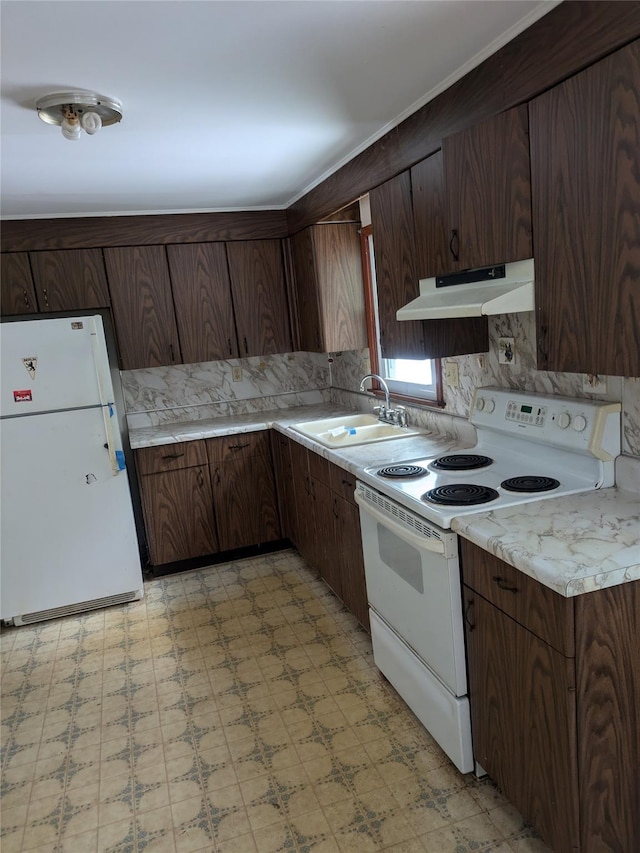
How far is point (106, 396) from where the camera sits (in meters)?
3.43

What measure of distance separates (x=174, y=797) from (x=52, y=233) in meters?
3.12

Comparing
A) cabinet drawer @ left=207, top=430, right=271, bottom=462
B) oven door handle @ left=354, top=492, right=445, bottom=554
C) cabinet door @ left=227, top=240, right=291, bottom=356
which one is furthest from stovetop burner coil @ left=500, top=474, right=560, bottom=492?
cabinet door @ left=227, top=240, right=291, bottom=356

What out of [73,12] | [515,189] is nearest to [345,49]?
[515,189]

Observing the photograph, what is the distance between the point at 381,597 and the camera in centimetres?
246

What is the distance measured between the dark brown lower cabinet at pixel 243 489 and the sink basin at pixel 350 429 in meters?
0.43

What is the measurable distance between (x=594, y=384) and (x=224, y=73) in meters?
1.51

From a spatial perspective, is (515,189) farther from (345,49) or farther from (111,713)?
(111,713)

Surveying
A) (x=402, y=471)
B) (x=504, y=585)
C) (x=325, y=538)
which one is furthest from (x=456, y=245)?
(x=325, y=538)

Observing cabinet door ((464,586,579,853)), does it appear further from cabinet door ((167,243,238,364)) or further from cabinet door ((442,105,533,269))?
cabinet door ((167,243,238,364))

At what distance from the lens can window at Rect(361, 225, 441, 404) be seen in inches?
124

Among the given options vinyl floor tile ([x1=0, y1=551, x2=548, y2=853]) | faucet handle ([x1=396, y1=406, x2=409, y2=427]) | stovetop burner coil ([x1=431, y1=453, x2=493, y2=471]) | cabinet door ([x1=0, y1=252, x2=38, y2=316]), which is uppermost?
cabinet door ([x1=0, y1=252, x2=38, y2=316])

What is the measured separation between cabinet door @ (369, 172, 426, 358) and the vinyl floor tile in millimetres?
1429

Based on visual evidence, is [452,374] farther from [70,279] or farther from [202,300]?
[70,279]

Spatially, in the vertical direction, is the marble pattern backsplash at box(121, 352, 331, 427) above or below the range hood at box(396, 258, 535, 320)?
below
